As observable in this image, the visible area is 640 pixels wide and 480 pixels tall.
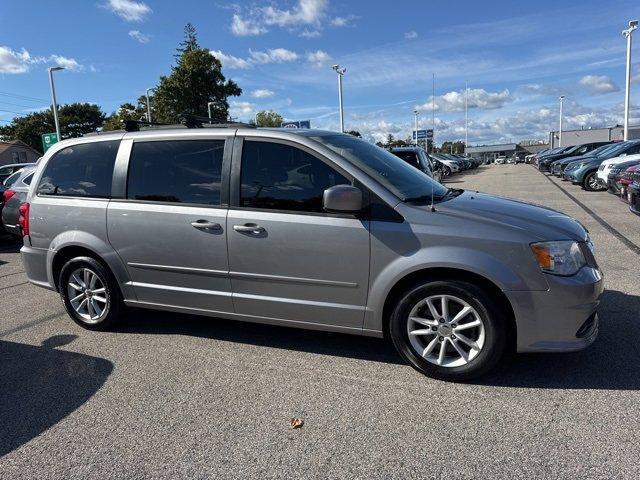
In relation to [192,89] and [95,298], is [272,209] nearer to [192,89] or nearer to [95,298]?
[95,298]

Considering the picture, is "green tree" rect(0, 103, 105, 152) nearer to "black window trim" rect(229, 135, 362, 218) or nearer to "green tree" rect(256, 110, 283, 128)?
"green tree" rect(256, 110, 283, 128)

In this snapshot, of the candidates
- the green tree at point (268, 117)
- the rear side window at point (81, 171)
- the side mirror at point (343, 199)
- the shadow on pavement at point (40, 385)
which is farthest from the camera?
the green tree at point (268, 117)

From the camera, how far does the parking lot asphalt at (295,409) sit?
2799 millimetres

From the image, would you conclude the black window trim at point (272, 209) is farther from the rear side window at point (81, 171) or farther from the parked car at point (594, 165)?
the parked car at point (594, 165)

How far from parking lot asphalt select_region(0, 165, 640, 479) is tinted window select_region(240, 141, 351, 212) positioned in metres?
1.28

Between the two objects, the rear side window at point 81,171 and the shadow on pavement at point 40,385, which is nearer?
the shadow on pavement at point 40,385

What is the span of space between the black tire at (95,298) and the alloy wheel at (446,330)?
2.82 m

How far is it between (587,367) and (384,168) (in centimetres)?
214

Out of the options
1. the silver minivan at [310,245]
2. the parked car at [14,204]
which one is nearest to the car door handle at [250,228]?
the silver minivan at [310,245]

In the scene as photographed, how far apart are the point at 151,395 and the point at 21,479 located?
0.98 metres

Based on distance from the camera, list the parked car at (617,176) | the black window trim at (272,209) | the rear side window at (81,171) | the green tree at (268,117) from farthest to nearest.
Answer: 1. the green tree at (268,117)
2. the parked car at (617,176)
3. the rear side window at (81,171)
4. the black window trim at (272,209)

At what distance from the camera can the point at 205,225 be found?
164 inches

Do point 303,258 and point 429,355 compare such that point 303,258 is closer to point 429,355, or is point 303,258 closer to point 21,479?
point 429,355

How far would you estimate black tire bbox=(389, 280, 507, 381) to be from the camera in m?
3.50
